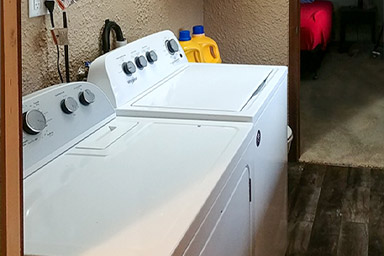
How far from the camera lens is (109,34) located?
7.23 feet

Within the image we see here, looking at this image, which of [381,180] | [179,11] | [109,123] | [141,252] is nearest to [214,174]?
[141,252]

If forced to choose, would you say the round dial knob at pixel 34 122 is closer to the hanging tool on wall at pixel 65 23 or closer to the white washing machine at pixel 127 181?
the white washing machine at pixel 127 181

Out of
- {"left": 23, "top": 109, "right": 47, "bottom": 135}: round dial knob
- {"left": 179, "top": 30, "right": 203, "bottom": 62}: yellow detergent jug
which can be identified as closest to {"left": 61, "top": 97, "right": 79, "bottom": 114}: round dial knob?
{"left": 23, "top": 109, "right": 47, "bottom": 135}: round dial knob

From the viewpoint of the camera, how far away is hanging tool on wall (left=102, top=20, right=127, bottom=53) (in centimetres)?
216

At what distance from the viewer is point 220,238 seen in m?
1.35

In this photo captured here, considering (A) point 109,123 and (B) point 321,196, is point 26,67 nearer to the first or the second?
(A) point 109,123

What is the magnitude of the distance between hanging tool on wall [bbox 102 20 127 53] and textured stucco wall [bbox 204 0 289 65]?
125 centimetres

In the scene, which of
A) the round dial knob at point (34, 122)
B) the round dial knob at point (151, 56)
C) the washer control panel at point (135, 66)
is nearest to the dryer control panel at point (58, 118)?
the round dial knob at point (34, 122)

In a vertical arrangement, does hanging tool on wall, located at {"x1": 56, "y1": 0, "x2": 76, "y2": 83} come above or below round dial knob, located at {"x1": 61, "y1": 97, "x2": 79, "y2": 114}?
above

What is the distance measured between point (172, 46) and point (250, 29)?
44.5 inches

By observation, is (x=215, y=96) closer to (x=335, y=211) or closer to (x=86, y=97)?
(x=86, y=97)

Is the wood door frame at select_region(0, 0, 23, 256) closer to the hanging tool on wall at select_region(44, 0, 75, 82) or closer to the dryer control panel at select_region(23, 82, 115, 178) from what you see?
the dryer control panel at select_region(23, 82, 115, 178)

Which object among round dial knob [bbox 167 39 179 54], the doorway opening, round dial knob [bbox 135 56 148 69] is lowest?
the doorway opening

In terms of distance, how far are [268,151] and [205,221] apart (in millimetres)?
854
